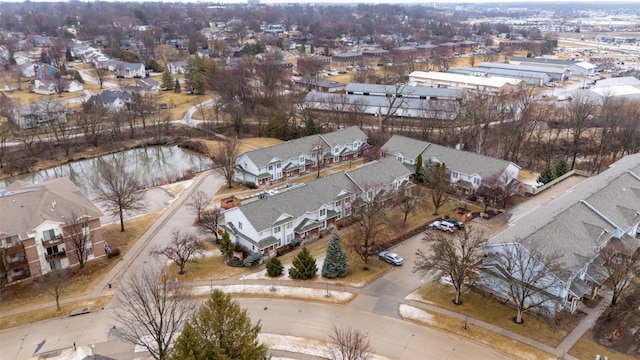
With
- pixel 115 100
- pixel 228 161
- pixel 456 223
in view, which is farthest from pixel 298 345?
pixel 115 100

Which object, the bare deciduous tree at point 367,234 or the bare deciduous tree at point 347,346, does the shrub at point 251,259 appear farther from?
the bare deciduous tree at point 347,346

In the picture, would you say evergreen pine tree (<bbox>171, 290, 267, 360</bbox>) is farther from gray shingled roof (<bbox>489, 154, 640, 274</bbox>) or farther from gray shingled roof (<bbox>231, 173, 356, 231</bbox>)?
gray shingled roof (<bbox>489, 154, 640, 274</bbox>)

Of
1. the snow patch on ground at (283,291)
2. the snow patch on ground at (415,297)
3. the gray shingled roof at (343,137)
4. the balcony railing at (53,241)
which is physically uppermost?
the gray shingled roof at (343,137)

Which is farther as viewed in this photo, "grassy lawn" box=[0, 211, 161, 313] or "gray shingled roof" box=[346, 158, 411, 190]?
"gray shingled roof" box=[346, 158, 411, 190]

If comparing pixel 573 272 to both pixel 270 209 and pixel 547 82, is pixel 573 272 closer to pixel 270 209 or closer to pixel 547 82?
pixel 270 209

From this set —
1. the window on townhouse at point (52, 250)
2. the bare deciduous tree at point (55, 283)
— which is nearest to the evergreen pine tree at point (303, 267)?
the bare deciduous tree at point (55, 283)

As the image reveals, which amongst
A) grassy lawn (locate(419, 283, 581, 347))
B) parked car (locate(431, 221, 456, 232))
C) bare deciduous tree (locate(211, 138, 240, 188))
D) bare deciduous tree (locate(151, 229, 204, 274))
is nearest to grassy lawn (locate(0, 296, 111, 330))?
bare deciduous tree (locate(151, 229, 204, 274))

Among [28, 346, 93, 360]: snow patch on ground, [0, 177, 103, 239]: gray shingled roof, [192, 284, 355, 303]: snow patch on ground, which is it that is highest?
[0, 177, 103, 239]: gray shingled roof

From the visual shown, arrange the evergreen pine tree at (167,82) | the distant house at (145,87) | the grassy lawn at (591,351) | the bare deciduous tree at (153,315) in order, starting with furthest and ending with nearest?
the evergreen pine tree at (167,82)
the distant house at (145,87)
the grassy lawn at (591,351)
the bare deciduous tree at (153,315)
